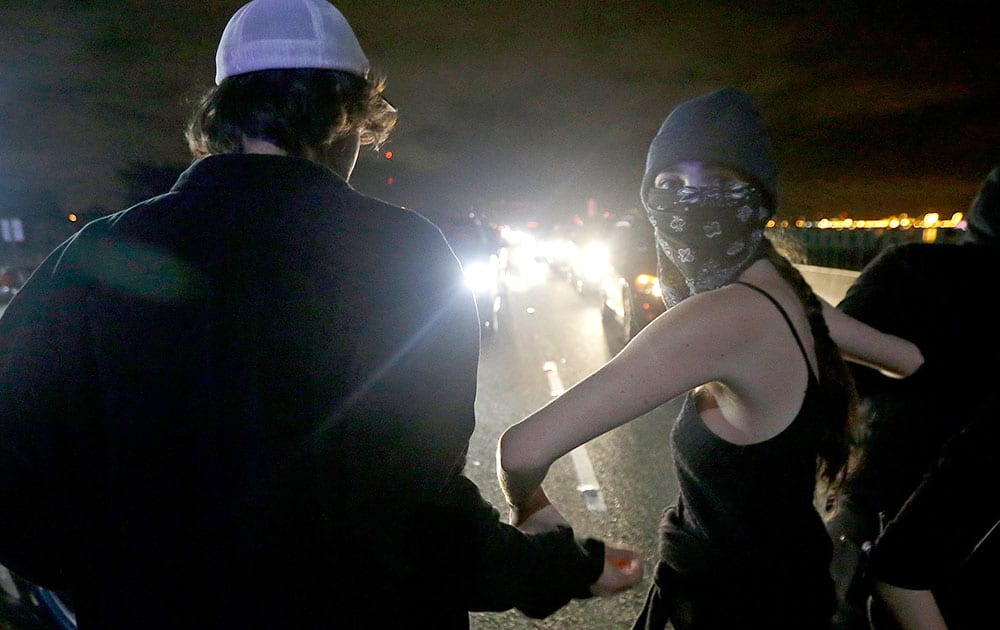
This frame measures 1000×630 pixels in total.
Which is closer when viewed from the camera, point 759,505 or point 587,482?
point 759,505

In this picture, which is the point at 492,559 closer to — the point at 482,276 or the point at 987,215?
the point at 987,215

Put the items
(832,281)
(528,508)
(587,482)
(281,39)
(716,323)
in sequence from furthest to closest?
(832,281) < (587,482) < (528,508) < (716,323) < (281,39)

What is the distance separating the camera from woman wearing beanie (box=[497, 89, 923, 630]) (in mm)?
1437

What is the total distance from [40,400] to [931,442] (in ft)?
7.06

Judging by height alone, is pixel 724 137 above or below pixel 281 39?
below

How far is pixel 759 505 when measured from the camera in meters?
1.55

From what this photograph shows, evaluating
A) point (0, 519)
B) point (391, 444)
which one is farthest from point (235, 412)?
point (0, 519)

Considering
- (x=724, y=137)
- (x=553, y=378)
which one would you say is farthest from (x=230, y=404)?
(x=553, y=378)

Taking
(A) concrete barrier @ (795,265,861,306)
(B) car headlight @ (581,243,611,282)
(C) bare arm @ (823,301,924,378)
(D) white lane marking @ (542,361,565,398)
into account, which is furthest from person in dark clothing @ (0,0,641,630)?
(B) car headlight @ (581,243,611,282)

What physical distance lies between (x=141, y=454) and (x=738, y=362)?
4.00ft

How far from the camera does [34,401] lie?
1.20 metres

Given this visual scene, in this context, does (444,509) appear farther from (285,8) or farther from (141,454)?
(285,8)

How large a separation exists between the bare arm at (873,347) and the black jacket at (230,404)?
140 cm

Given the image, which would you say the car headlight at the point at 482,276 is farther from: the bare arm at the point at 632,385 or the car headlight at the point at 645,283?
the bare arm at the point at 632,385
